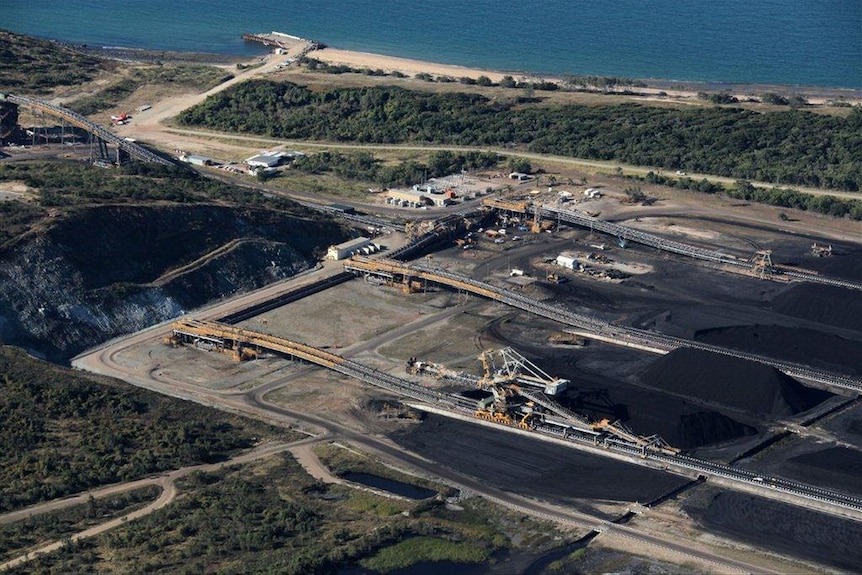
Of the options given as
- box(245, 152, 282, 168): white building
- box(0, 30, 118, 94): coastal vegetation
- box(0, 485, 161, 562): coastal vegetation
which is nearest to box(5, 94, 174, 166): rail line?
box(245, 152, 282, 168): white building

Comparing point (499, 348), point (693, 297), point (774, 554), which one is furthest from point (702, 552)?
point (693, 297)

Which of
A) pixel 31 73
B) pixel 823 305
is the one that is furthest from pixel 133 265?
pixel 31 73

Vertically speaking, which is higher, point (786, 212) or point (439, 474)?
point (786, 212)

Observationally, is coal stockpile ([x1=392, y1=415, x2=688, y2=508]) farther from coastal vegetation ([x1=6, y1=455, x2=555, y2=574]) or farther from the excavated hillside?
the excavated hillside

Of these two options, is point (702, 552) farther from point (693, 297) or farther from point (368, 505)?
point (693, 297)

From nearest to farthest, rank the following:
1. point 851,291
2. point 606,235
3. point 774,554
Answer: point 774,554
point 851,291
point 606,235

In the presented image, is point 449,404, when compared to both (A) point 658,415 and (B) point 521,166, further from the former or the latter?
(B) point 521,166

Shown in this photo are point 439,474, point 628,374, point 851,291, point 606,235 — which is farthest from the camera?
point 606,235
